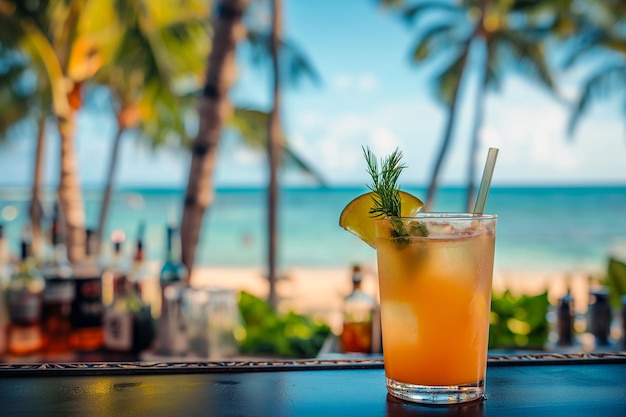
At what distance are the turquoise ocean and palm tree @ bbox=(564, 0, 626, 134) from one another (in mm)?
5062

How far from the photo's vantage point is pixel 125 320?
1631 mm

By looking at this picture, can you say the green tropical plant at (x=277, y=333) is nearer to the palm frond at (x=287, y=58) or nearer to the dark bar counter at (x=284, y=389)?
the dark bar counter at (x=284, y=389)

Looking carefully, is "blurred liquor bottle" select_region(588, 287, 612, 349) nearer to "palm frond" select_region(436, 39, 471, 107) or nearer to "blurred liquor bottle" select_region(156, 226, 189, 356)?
"blurred liquor bottle" select_region(156, 226, 189, 356)

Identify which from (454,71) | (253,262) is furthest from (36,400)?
(253,262)

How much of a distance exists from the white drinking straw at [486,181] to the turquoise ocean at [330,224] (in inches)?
693

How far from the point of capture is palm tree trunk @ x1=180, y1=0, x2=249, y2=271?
333 cm

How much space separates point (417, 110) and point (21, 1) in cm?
3260

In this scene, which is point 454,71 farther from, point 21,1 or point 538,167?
point 538,167

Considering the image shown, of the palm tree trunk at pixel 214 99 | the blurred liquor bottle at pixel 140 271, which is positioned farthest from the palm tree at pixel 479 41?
the blurred liquor bottle at pixel 140 271

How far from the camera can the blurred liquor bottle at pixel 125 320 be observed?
1.63 meters

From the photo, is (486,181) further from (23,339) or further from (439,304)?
(23,339)

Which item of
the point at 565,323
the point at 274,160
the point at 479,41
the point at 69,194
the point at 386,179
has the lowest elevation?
the point at 565,323

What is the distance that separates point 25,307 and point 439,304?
1282 millimetres

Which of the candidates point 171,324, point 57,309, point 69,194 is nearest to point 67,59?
point 69,194
